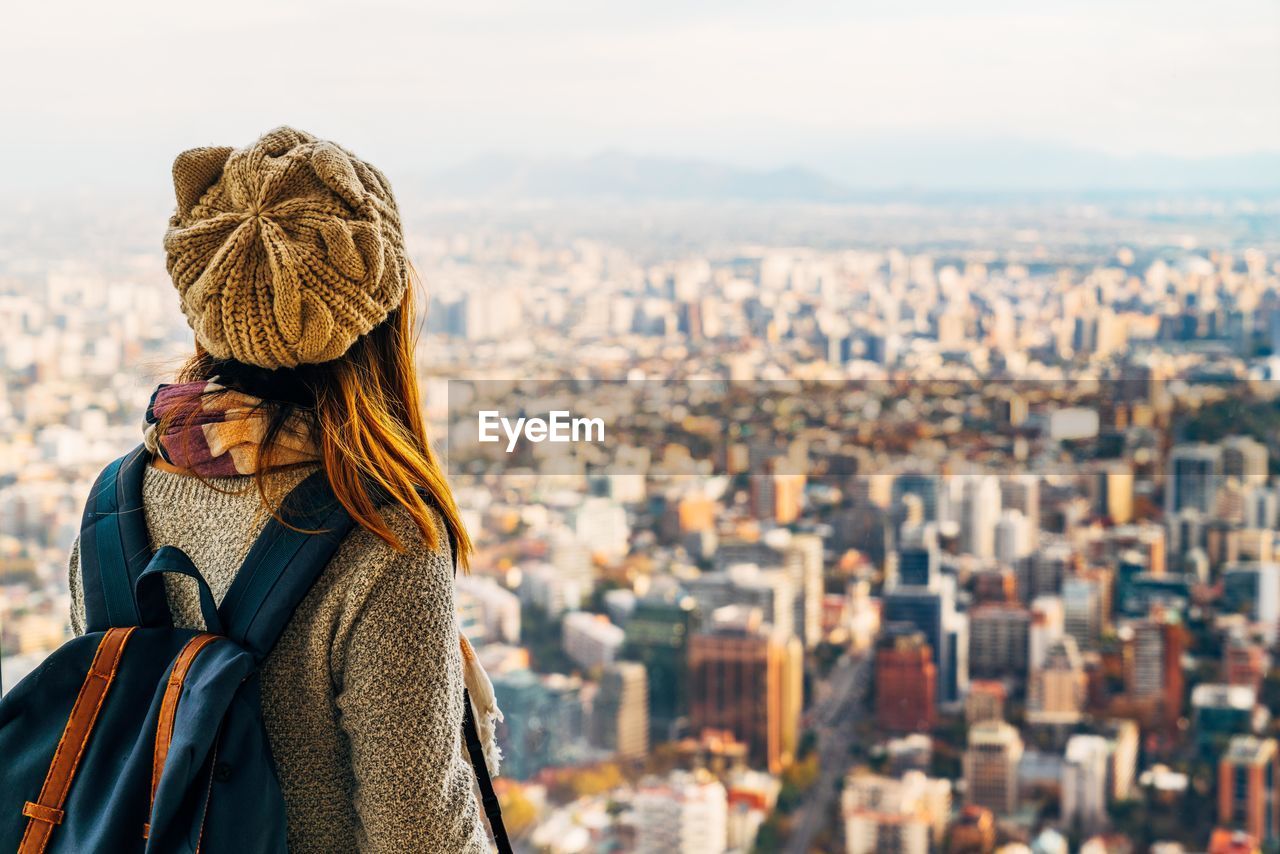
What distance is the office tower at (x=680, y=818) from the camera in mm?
5461

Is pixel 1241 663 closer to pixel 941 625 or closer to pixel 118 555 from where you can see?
pixel 941 625

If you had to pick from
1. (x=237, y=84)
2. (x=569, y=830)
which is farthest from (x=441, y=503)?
(x=237, y=84)

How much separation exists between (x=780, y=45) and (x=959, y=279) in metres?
2.38

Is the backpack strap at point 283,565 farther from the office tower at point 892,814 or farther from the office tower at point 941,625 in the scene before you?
the office tower at point 941,625

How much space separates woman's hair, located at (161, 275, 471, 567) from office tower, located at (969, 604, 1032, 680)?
6641mm

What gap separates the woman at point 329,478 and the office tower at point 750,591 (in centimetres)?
609

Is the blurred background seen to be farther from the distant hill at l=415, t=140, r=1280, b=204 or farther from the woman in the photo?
the woman

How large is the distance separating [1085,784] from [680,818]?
211 centimetres

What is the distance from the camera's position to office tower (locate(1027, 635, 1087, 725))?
22.2 feet

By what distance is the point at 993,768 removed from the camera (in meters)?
6.45

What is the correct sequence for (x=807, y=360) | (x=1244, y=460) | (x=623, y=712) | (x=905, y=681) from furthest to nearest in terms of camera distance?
(x=807, y=360) → (x=1244, y=460) → (x=905, y=681) → (x=623, y=712)

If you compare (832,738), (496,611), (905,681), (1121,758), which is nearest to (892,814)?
(832,738)

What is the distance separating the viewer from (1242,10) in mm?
10109

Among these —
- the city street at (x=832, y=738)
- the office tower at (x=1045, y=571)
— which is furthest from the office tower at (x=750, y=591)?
the office tower at (x=1045, y=571)
